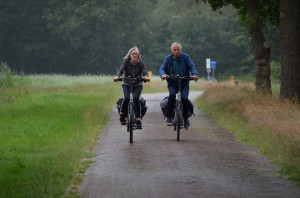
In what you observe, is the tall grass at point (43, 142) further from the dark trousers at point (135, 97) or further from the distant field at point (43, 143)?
the dark trousers at point (135, 97)

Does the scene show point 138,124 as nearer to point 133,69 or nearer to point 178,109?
point 178,109

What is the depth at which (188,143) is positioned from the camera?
509 inches

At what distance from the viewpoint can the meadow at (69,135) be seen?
357 inches

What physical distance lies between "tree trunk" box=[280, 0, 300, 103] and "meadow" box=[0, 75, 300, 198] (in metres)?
0.77

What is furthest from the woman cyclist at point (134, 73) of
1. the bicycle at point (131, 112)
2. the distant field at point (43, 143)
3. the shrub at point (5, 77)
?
the shrub at point (5, 77)

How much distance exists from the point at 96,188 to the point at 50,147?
4.39 m

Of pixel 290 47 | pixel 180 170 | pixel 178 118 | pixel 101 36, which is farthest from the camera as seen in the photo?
pixel 101 36

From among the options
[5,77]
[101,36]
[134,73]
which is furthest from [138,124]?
[101,36]

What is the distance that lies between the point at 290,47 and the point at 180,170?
10.2 m

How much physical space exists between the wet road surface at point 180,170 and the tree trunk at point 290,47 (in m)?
4.94

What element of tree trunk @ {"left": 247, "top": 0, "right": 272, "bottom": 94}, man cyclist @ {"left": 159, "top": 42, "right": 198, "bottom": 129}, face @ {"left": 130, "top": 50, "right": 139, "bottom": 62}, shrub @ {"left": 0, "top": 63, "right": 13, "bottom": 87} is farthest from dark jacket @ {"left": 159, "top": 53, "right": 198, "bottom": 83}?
shrub @ {"left": 0, "top": 63, "right": 13, "bottom": 87}

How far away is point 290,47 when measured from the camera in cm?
1867

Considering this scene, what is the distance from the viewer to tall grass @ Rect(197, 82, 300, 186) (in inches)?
420

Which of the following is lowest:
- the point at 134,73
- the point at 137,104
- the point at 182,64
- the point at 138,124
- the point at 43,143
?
the point at 43,143
